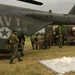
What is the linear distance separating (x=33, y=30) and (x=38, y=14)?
1465 mm

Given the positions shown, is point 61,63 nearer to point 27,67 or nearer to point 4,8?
point 27,67

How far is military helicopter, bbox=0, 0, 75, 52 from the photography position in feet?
37.4

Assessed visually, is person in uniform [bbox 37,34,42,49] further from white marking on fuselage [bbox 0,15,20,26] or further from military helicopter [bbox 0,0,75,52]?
white marking on fuselage [bbox 0,15,20,26]

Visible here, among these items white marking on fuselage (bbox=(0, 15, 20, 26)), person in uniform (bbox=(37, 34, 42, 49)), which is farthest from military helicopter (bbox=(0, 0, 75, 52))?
person in uniform (bbox=(37, 34, 42, 49))

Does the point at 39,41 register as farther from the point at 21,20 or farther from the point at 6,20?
the point at 6,20

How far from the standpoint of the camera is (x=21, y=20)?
12.1m

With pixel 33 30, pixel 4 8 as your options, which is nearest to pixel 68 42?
pixel 33 30

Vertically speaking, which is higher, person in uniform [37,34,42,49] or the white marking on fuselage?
the white marking on fuselage

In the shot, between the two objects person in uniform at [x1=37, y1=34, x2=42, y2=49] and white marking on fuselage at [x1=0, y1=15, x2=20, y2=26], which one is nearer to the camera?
white marking on fuselage at [x1=0, y1=15, x2=20, y2=26]

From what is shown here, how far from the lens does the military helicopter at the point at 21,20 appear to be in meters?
11.4

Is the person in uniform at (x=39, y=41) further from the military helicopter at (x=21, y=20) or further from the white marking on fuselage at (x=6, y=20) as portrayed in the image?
the white marking on fuselage at (x=6, y=20)

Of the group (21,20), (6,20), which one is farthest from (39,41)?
(6,20)

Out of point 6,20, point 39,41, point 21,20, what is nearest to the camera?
point 6,20

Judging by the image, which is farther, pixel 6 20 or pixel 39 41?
pixel 39 41
